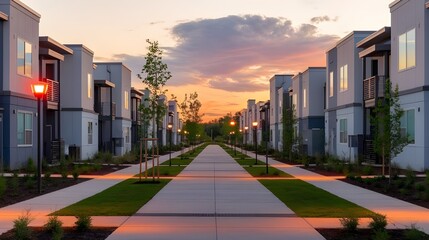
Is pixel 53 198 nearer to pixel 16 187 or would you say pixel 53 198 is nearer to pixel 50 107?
pixel 16 187

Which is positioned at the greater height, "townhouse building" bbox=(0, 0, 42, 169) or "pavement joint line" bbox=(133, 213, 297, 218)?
"townhouse building" bbox=(0, 0, 42, 169)

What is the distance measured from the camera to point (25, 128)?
3055 cm

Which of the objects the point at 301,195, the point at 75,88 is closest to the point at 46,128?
the point at 75,88

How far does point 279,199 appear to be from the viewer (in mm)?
17906

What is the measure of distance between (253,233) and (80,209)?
554 centimetres

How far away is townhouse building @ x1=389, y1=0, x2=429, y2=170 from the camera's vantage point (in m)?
27.2

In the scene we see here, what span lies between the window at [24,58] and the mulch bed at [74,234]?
19.5 metres

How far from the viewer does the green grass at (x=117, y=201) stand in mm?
14602

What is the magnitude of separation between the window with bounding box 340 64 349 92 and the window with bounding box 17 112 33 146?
2157cm

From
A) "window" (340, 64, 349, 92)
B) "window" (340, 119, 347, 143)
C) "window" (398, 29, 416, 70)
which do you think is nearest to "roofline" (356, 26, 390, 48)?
"window" (398, 29, 416, 70)

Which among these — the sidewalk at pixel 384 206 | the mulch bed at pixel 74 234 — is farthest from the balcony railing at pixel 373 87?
the mulch bed at pixel 74 234

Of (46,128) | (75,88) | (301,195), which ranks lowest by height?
(301,195)

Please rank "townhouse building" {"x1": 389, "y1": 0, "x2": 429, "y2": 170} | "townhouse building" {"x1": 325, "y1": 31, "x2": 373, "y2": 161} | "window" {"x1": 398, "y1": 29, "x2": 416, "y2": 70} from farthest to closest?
1. "townhouse building" {"x1": 325, "y1": 31, "x2": 373, "y2": 161}
2. "window" {"x1": 398, "y1": 29, "x2": 416, "y2": 70}
3. "townhouse building" {"x1": 389, "y1": 0, "x2": 429, "y2": 170}

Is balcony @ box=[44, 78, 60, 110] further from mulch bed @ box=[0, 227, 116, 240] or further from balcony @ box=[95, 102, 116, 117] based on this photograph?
mulch bed @ box=[0, 227, 116, 240]
